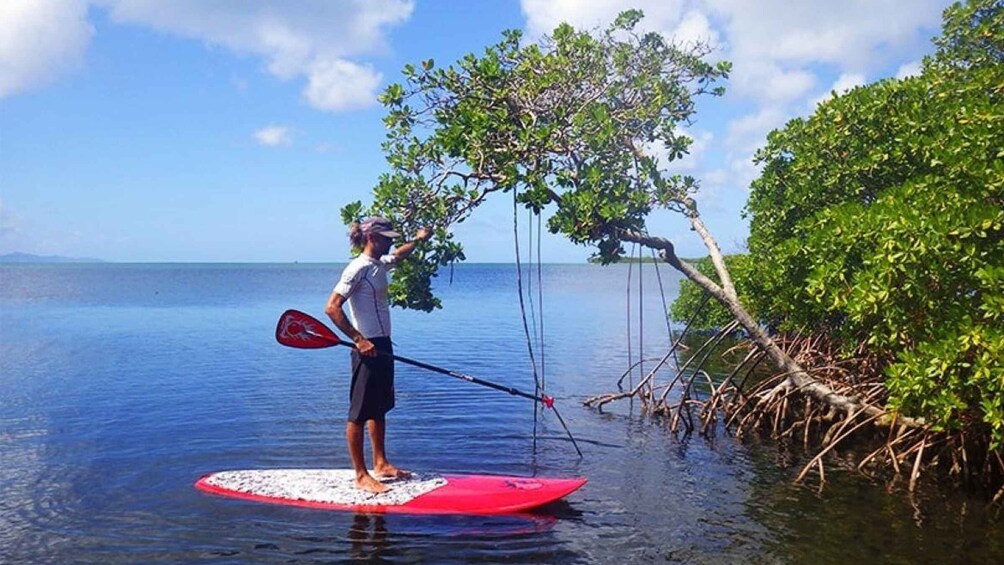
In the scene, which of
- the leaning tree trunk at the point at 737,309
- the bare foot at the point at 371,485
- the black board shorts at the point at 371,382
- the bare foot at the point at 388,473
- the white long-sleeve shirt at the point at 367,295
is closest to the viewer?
the white long-sleeve shirt at the point at 367,295

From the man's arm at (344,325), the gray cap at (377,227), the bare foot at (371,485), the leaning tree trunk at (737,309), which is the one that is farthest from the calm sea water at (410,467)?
the gray cap at (377,227)

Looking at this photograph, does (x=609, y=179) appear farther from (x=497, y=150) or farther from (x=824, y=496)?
(x=824, y=496)

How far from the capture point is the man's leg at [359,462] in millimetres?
7766

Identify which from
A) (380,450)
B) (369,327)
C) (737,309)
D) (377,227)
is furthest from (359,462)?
(737,309)

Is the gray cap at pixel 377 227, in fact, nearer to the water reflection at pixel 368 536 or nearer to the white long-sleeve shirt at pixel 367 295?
the white long-sleeve shirt at pixel 367 295

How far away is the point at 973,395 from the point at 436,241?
6289 mm

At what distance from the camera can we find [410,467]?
10.4 m

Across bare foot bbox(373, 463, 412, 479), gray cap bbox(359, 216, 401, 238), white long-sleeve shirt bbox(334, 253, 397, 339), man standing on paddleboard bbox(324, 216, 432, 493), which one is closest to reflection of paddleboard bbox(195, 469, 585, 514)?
bare foot bbox(373, 463, 412, 479)

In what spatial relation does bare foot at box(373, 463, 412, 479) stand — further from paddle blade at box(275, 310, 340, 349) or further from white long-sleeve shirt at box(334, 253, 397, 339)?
white long-sleeve shirt at box(334, 253, 397, 339)

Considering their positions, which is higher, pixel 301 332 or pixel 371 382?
pixel 301 332

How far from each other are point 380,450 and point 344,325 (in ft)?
5.36

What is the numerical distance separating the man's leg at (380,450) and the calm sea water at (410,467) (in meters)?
0.60

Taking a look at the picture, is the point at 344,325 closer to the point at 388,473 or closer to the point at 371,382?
the point at 371,382

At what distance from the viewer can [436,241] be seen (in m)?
9.86
